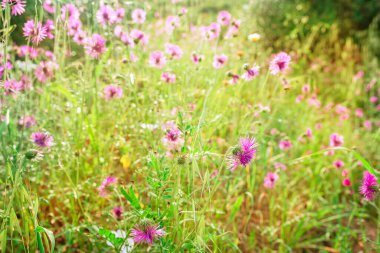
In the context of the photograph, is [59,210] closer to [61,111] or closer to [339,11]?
[61,111]

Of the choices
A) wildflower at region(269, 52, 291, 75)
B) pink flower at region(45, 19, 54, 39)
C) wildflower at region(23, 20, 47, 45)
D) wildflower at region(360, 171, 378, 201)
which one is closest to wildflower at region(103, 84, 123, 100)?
pink flower at region(45, 19, 54, 39)

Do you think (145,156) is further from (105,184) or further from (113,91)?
(113,91)

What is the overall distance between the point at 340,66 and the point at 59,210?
3.39 m

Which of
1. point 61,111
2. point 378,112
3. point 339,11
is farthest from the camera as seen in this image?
point 339,11

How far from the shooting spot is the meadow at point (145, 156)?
100cm

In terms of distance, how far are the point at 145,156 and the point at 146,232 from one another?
1.34 ft

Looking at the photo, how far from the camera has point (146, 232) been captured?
2.97ft

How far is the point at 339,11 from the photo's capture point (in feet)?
15.6

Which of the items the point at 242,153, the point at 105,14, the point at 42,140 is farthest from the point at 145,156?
the point at 105,14

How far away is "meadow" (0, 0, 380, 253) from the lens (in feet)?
3.29

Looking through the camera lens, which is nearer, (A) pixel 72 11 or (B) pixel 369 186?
(B) pixel 369 186

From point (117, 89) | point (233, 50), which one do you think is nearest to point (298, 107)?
point (233, 50)

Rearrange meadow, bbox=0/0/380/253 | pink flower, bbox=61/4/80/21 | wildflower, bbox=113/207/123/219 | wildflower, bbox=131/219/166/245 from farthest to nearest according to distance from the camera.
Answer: pink flower, bbox=61/4/80/21, wildflower, bbox=113/207/123/219, meadow, bbox=0/0/380/253, wildflower, bbox=131/219/166/245

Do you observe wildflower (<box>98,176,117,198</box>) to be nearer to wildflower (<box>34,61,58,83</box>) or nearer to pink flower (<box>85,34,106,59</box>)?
pink flower (<box>85,34,106,59</box>)
